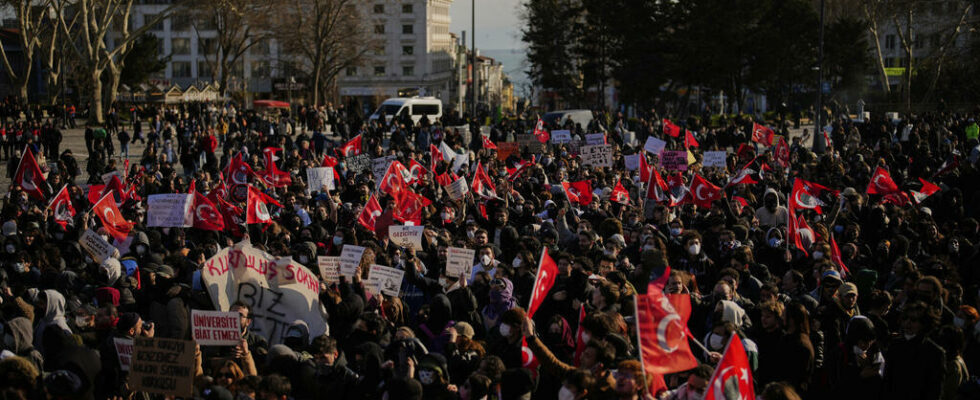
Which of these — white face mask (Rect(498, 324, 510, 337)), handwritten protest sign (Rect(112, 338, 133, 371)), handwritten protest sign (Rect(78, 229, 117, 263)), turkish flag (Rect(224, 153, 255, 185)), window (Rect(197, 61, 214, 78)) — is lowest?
handwritten protest sign (Rect(112, 338, 133, 371))

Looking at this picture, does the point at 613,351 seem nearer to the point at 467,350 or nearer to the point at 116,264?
the point at 467,350

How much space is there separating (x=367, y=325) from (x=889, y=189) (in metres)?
9.56

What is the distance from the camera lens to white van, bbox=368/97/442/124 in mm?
40188

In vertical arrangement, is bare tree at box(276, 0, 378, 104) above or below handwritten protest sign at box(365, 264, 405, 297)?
above

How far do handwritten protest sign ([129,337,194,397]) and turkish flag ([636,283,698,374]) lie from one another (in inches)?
111

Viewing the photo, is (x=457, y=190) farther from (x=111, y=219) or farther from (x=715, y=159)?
(x=715, y=159)

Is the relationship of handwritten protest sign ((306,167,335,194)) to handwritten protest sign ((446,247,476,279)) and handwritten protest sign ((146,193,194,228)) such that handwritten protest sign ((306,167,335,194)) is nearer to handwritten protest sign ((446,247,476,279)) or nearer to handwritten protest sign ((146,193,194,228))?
handwritten protest sign ((146,193,194,228))

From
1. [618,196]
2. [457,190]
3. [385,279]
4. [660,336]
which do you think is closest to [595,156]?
[618,196]

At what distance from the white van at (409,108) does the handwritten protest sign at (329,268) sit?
30.2 m

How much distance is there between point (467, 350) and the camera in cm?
740

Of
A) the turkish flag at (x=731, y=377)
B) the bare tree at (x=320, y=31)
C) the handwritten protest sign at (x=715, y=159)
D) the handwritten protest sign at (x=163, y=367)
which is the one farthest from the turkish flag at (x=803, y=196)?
the bare tree at (x=320, y=31)

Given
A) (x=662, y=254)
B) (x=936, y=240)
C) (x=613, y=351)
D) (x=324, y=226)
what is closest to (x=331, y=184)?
(x=324, y=226)

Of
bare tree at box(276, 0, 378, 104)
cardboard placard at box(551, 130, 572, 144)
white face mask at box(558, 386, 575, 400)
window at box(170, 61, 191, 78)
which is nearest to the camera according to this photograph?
white face mask at box(558, 386, 575, 400)

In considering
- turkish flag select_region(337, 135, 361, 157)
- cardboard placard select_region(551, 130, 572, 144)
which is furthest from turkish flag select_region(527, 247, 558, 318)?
cardboard placard select_region(551, 130, 572, 144)
